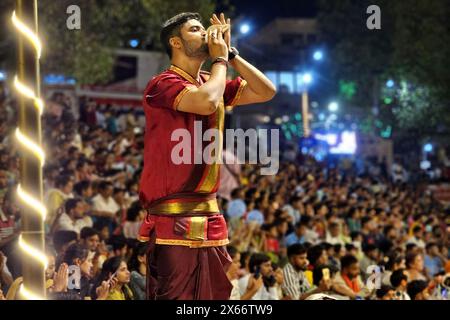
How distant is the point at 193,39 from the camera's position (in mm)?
4316

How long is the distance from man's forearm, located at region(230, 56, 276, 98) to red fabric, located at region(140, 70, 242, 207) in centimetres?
35

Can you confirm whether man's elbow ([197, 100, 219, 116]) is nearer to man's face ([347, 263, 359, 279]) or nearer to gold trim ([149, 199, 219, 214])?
gold trim ([149, 199, 219, 214])

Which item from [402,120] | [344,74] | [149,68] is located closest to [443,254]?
[402,120]

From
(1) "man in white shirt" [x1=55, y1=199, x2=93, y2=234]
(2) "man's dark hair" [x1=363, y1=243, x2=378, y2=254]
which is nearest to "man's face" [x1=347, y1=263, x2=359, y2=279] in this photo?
(2) "man's dark hair" [x1=363, y1=243, x2=378, y2=254]

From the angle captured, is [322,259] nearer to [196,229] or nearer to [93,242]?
[93,242]

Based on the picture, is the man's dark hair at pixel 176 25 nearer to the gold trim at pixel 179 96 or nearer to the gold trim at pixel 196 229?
the gold trim at pixel 179 96

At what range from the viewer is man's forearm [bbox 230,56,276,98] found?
4441mm

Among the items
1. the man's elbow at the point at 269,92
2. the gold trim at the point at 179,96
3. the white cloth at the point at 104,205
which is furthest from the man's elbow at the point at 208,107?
the white cloth at the point at 104,205

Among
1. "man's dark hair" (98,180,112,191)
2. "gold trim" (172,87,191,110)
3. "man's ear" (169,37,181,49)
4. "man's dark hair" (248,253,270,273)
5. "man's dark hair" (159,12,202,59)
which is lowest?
"man's dark hair" (248,253,270,273)

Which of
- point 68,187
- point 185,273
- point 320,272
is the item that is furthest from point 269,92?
point 68,187

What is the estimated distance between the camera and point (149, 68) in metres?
28.7

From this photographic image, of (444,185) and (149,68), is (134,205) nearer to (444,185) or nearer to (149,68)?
(444,185)

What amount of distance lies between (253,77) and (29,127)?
1.52m
